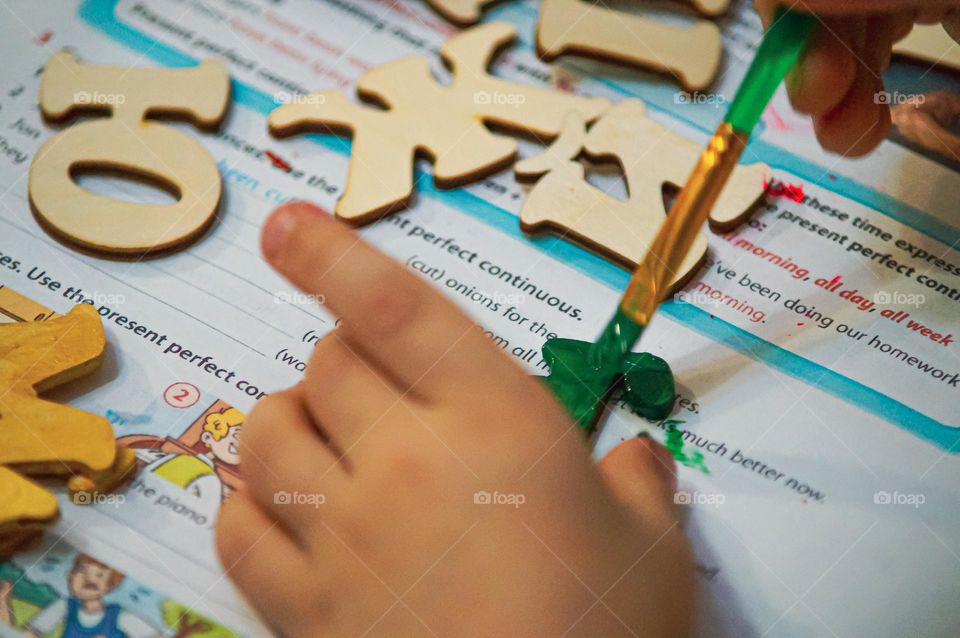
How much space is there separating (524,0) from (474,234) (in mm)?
286

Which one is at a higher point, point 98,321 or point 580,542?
point 580,542

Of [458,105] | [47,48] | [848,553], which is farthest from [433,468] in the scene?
[47,48]

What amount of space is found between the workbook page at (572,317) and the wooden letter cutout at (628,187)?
2 cm

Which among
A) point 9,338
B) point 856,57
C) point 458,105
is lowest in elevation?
point 9,338

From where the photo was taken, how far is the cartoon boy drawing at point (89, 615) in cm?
49

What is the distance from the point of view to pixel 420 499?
0.44 metres

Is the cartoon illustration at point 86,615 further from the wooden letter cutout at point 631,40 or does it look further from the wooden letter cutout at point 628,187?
the wooden letter cutout at point 631,40

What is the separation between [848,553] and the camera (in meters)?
0.55

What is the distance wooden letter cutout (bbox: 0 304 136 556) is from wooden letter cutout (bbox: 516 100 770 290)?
32cm

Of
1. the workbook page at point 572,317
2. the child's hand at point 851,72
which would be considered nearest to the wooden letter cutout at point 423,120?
the workbook page at point 572,317

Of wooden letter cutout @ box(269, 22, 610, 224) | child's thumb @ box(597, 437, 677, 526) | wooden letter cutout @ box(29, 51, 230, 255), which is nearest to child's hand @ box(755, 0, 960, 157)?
wooden letter cutout @ box(269, 22, 610, 224)

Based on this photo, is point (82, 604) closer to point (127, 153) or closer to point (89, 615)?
point (89, 615)

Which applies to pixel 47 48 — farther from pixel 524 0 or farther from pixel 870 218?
pixel 870 218

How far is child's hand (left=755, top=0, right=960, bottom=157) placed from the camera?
0.61m
